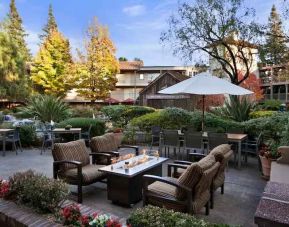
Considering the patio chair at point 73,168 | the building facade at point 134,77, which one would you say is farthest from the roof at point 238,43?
the building facade at point 134,77

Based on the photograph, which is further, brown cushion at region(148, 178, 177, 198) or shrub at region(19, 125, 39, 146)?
shrub at region(19, 125, 39, 146)

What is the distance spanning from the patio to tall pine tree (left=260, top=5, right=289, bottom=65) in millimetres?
6469

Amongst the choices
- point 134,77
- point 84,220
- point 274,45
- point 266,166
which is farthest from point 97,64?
point 84,220

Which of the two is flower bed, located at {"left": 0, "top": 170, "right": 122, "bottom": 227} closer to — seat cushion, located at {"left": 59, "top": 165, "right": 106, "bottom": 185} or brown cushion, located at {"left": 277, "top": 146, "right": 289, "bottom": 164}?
seat cushion, located at {"left": 59, "top": 165, "right": 106, "bottom": 185}

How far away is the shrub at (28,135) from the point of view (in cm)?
952

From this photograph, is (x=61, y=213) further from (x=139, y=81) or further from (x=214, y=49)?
(x=139, y=81)

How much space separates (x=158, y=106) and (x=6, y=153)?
16494 mm

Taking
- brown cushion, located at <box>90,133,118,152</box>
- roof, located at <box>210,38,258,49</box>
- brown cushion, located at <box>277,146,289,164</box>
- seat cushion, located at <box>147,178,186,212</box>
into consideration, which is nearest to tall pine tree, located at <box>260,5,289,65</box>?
roof, located at <box>210,38,258,49</box>

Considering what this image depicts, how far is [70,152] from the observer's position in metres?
4.87

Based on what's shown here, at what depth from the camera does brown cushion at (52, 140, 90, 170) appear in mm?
4703

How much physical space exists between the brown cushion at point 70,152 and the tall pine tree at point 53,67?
64.3 feet

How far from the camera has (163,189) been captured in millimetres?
3760

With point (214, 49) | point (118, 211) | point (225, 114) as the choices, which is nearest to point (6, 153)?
point (118, 211)

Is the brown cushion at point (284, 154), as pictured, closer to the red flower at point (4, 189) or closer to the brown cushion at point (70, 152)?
the brown cushion at point (70, 152)
